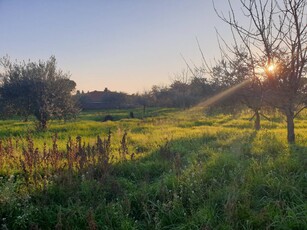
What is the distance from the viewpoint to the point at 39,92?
17688 mm

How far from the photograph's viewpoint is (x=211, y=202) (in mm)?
4336

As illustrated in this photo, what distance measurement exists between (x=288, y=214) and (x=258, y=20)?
525 cm

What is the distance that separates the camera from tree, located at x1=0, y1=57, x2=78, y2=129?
1767 cm

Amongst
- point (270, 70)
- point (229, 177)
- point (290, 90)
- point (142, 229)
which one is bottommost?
point (142, 229)

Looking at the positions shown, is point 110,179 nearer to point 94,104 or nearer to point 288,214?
point 288,214

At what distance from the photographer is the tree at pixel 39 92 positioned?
58.0 ft

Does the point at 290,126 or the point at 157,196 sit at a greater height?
the point at 290,126

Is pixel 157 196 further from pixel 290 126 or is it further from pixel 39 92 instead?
pixel 39 92

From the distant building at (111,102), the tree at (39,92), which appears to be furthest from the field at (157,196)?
the distant building at (111,102)

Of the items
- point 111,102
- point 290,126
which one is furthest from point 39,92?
point 111,102

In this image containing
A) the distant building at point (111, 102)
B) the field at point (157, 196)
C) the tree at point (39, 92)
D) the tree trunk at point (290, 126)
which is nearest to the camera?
the field at point (157, 196)

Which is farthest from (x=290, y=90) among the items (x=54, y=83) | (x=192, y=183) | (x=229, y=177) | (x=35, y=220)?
(x=54, y=83)

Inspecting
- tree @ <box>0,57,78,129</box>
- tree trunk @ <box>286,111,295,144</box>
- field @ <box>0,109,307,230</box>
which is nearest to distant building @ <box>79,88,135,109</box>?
tree @ <box>0,57,78,129</box>

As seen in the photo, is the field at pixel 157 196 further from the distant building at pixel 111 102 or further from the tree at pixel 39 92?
the distant building at pixel 111 102
